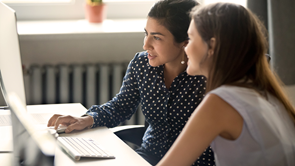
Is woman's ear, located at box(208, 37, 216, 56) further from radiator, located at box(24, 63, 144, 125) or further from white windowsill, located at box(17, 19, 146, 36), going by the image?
radiator, located at box(24, 63, 144, 125)

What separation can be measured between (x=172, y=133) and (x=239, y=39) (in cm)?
58

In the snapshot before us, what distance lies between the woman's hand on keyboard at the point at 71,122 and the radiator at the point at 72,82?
997 mm

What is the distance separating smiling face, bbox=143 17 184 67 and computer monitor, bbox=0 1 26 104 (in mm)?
498

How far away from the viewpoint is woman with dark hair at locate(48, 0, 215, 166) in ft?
3.90

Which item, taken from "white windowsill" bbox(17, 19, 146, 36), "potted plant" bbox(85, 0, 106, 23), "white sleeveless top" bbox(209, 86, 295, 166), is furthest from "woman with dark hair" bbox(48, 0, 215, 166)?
"potted plant" bbox(85, 0, 106, 23)

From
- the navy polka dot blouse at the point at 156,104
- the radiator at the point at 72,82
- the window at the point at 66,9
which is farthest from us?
the window at the point at 66,9

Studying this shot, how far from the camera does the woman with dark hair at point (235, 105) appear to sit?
2.42 feet

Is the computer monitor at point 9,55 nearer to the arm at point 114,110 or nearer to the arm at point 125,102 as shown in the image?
the arm at point 114,110

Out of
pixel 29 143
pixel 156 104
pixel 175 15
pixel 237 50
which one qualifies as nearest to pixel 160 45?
pixel 175 15

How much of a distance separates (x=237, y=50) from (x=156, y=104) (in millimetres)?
545

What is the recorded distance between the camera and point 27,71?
2.14 m

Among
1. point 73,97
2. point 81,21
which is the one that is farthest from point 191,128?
point 81,21

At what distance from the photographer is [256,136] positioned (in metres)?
0.74

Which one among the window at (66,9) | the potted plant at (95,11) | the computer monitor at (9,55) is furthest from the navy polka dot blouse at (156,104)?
the window at (66,9)
